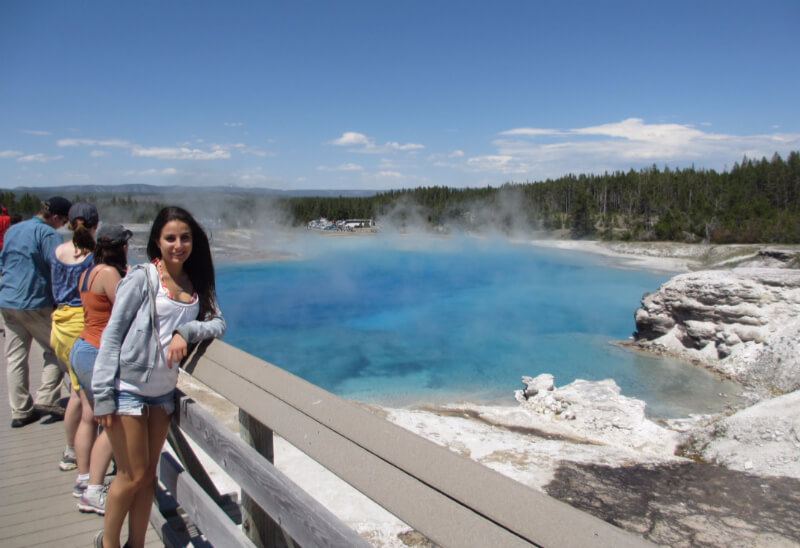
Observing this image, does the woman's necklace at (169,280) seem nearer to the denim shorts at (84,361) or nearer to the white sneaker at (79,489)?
the denim shorts at (84,361)

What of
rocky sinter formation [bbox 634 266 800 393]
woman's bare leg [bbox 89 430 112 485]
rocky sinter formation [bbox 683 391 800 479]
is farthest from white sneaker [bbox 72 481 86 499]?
rocky sinter formation [bbox 634 266 800 393]

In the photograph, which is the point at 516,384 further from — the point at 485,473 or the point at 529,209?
the point at 529,209

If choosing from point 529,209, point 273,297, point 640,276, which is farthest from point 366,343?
point 529,209

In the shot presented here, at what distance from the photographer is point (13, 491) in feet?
8.71

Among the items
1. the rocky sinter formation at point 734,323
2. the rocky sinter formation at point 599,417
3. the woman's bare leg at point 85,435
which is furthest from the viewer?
the rocky sinter formation at point 734,323

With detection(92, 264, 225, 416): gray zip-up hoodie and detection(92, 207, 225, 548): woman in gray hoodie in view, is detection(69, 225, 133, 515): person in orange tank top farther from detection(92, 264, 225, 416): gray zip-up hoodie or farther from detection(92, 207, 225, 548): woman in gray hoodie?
detection(92, 264, 225, 416): gray zip-up hoodie

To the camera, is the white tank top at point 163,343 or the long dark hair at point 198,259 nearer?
the white tank top at point 163,343

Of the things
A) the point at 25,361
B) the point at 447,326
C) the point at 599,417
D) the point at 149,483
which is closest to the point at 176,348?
the point at 149,483

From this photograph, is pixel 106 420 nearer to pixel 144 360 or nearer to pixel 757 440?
pixel 144 360

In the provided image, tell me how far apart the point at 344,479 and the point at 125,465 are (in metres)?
1.17

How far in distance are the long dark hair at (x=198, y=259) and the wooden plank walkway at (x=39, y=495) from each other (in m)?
1.07

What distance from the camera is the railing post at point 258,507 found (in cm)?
156

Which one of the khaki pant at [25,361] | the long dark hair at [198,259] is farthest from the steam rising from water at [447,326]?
the long dark hair at [198,259]

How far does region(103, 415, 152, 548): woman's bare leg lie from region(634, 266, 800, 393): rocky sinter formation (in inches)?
433
